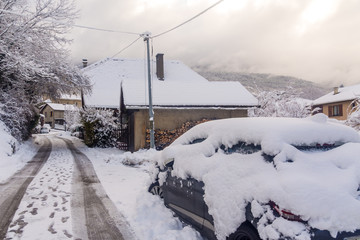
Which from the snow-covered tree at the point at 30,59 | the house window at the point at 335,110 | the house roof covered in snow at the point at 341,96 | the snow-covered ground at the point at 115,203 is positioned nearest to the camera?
the snow-covered ground at the point at 115,203

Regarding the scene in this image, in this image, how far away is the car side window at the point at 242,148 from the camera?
357 cm

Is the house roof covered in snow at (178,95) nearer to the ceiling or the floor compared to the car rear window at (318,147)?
nearer to the ceiling

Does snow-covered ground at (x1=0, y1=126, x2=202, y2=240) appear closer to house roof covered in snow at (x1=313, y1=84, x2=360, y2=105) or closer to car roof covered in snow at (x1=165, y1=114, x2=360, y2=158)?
car roof covered in snow at (x1=165, y1=114, x2=360, y2=158)

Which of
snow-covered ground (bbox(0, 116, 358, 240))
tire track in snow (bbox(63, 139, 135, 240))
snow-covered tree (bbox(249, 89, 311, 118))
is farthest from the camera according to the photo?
snow-covered tree (bbox(249, 89, 311, 118))

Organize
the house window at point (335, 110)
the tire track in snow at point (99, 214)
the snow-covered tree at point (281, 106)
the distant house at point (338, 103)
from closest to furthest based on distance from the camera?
1. the tire track in snow at point (99, 214)
2. the snow-covered tree at point (281, 106)
3. the distant house at point (338, 103)
4. the house window at point (335, 110)

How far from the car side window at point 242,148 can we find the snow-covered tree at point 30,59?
14.0m

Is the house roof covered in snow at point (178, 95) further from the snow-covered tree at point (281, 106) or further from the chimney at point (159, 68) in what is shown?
the snow-covered tree at point (281, 106)

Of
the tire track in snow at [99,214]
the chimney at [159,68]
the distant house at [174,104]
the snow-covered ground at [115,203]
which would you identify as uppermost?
the chimney at [159,68]

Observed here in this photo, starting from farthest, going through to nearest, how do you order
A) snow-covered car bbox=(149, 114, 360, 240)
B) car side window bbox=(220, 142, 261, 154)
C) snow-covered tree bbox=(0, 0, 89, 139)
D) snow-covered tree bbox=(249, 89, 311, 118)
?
snow-covered tree bbox=(249, 89, 311, 118)
snow-covered tree bbox=(0, 0, 89, 139)
car side window bbox=(220, 142, 261, 154)
snow-covered car bbox=(149, 114, 360, 240)

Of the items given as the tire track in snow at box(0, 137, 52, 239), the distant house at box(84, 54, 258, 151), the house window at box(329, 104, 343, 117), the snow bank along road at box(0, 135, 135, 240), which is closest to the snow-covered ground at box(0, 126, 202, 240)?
the snow bank along road at box(0, 135, 135, 240)

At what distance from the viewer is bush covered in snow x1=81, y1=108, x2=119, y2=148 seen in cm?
1839

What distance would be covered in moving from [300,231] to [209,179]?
1.34 m

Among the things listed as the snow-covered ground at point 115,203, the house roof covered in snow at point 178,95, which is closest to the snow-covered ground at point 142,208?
the snow-covered ground at point 115,203

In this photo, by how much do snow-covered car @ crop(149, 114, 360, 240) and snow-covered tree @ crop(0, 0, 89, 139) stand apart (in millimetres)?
13836
